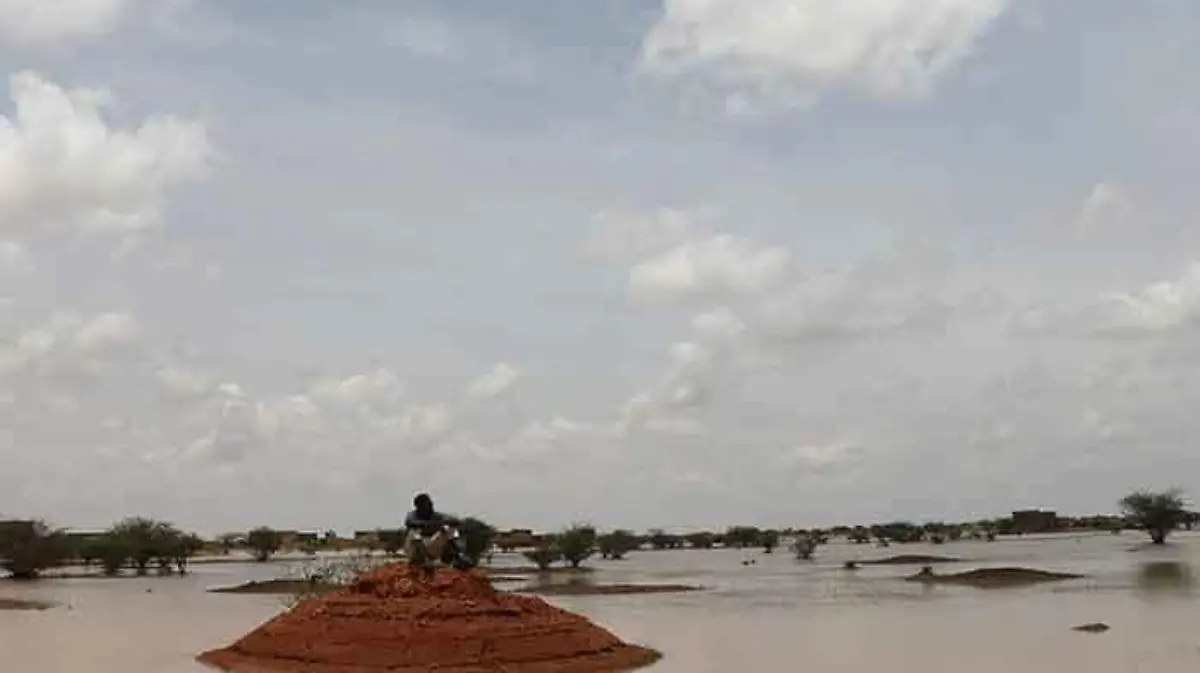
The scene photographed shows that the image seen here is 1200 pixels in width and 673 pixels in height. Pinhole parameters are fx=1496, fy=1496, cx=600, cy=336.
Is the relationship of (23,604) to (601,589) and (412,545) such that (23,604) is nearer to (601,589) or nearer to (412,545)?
(601,589)

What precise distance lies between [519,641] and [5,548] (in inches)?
2812

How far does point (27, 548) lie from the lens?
87000 millimetres

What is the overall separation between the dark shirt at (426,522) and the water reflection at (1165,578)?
3182cm

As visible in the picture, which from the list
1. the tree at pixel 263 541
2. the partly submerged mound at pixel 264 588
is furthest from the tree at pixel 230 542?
the partly submerged mound at pixel 264 588

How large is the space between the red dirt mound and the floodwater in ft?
6.64

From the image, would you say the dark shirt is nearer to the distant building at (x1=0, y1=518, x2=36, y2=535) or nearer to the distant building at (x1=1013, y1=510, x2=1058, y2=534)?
the distant building at (x1=0, y1=518, x2=36, y2=535)

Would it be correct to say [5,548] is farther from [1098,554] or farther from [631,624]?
[1098,554]

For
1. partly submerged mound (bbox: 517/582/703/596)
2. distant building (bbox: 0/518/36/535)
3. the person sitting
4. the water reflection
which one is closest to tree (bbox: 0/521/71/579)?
distant building (bbox: 0/518/36/535)

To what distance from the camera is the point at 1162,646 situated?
1210 inches

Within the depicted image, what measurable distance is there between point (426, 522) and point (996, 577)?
43.6 m

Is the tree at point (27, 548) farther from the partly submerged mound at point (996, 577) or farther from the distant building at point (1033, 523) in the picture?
the distant building at point (1033, 523)

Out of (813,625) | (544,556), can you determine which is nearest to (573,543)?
(544,556)

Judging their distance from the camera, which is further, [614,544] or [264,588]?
[614,544]

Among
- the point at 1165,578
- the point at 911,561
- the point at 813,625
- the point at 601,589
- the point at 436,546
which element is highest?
the point at 911,561
